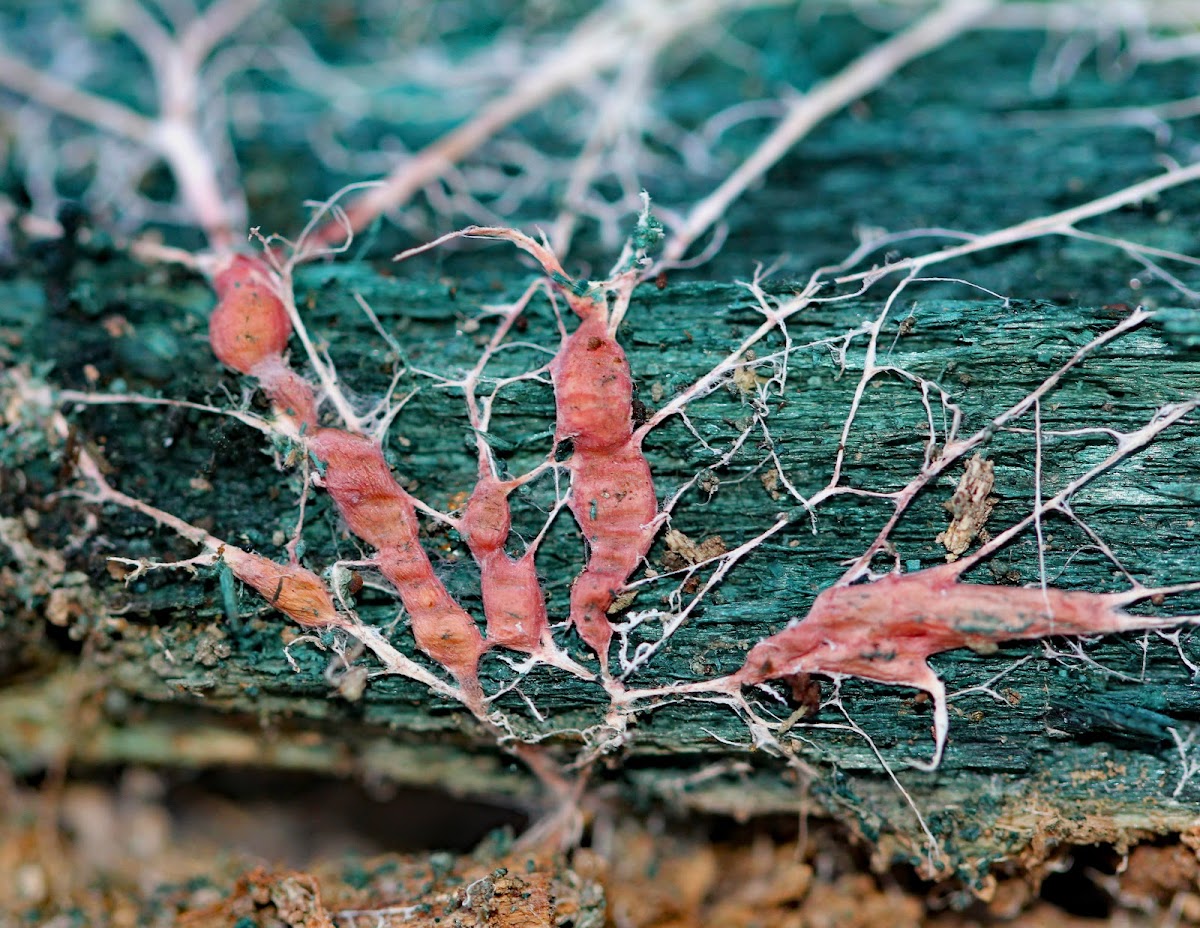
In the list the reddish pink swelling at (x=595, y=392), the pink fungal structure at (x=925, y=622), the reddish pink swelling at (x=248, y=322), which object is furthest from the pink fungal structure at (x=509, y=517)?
the pink fungal structure at (x=925, y=622)

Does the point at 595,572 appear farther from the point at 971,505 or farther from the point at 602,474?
the point at 971,505

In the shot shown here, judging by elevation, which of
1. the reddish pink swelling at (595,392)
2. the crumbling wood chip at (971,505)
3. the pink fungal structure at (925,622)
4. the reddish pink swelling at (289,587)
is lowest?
the pink fungal structure at (925,622)

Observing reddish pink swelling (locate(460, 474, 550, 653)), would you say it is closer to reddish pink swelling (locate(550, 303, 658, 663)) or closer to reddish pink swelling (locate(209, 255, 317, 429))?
reddish pink swelling (locate(550, 303, 658, 663))

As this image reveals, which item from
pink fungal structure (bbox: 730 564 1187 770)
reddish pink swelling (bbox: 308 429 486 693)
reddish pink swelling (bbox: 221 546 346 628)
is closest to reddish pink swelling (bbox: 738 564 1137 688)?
pink fungal structure (bbox: 730 564 1187 770)

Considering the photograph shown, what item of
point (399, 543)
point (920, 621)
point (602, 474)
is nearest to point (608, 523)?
point (602, 474)

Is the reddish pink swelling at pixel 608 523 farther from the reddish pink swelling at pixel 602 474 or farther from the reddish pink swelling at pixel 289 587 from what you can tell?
the reddish pink swelling at pixel 289 587

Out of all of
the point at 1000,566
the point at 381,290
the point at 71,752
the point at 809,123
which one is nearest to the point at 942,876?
the point at 1000,566

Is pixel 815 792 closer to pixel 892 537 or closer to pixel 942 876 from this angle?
pixel 942 876

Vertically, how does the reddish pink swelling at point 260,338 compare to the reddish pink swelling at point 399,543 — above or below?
above
